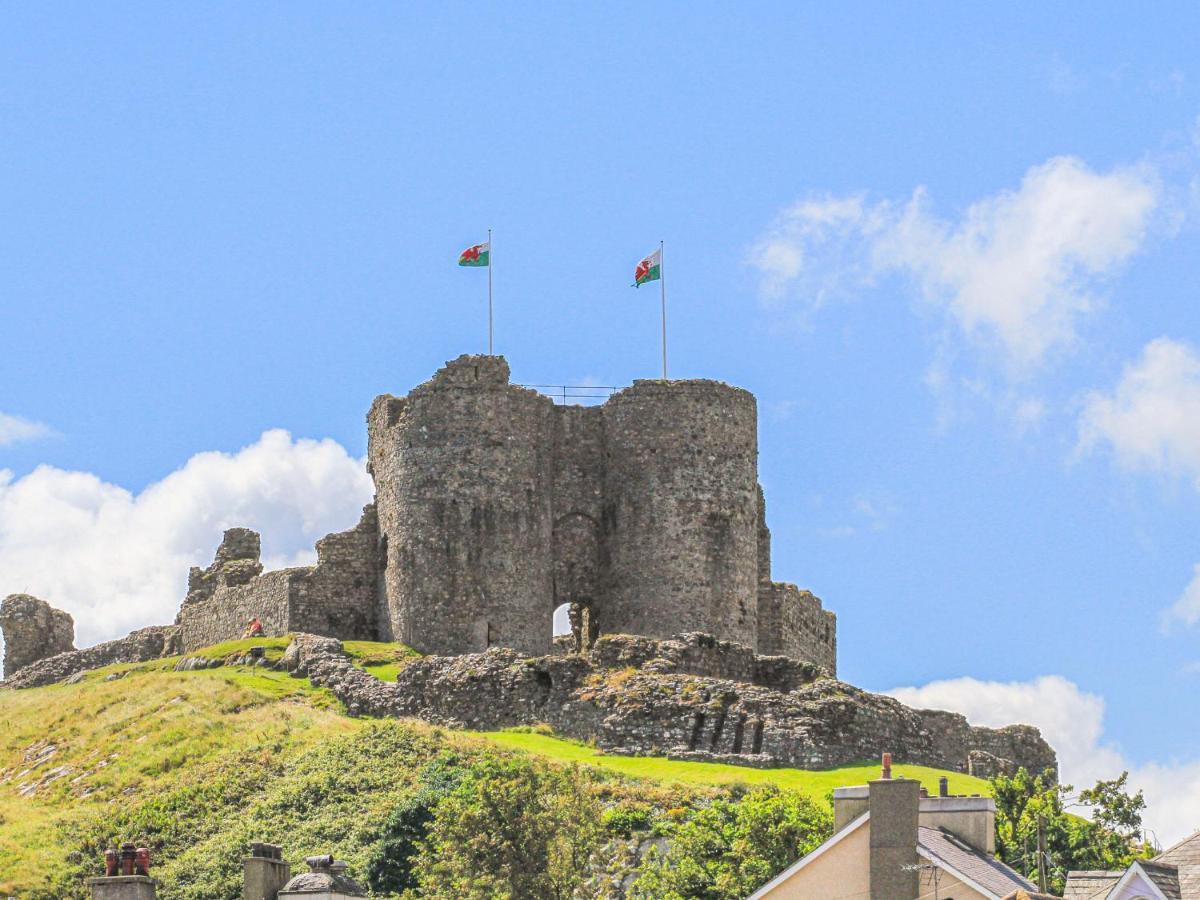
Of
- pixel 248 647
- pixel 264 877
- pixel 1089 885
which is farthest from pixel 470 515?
pixel 1089 885

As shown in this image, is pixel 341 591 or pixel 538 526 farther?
pixel 341 591

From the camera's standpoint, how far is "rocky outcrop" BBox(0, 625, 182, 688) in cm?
9194

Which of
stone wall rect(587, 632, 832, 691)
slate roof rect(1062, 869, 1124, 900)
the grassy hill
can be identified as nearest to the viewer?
slate roof rect(1062, 869, 1124, 900)

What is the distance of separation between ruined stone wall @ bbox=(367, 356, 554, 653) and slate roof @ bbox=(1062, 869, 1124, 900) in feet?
149

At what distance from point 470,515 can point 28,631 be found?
24.6m

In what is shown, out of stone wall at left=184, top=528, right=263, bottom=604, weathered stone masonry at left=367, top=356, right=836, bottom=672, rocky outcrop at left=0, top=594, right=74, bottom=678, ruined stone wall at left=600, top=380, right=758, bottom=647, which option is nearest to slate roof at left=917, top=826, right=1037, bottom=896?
weathered stone masonry at left=367, top=356, right=836, bottom=672

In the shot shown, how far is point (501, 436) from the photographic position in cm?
8212

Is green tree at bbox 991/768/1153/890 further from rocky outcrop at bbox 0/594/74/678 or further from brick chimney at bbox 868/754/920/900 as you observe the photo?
rocky outcrop at bbox 0/594/74/678

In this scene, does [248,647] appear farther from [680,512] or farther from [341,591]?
[680,512]

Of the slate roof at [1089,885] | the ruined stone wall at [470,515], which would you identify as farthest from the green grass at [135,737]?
the slate roof at [1089,885]

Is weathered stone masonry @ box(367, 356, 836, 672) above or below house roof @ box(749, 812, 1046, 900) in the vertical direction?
above

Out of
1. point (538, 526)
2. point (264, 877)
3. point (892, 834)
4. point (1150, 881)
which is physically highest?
point (538, 526)

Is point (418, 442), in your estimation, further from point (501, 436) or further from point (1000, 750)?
point (1000, 750)

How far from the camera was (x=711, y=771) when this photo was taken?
6619cm
